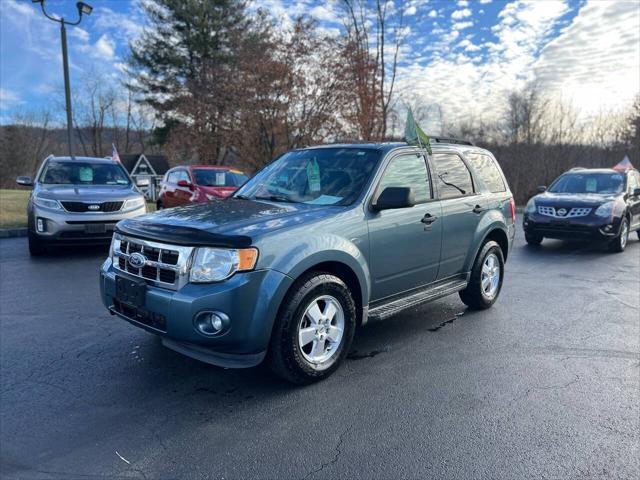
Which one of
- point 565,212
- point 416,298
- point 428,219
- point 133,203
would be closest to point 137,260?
point 416,298

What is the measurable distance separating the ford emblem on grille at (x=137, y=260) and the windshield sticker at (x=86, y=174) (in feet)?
21.3

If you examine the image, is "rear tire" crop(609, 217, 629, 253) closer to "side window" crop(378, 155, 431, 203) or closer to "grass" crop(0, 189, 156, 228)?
"side window" crop(378, 155, 431, 203)

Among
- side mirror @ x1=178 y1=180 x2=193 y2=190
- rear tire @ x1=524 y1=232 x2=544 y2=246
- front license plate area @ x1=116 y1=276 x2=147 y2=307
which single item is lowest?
rear tire @ x1=524 y1=232 x2=544 y2=246

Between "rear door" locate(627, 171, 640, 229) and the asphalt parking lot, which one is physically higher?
"rear door" locate(627, 171, 640, 229)

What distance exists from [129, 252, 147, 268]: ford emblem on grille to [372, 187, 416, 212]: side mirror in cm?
187

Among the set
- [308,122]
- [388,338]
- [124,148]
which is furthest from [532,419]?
[124,148]

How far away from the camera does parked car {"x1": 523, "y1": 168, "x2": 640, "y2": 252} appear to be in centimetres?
973

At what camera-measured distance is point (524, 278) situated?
24.3 ft

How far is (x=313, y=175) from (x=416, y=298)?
150cm

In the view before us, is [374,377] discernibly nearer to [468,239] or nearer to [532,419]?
[532,419]

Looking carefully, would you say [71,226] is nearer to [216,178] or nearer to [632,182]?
[216,178]

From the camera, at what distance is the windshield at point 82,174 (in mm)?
8914

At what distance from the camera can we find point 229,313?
119 inches

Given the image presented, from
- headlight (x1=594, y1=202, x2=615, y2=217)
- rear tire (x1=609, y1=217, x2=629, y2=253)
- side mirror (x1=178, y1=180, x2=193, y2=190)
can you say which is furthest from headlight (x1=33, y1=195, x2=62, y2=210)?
A: rear tire (x1=609, y1=217, x2=629, y2=253)
